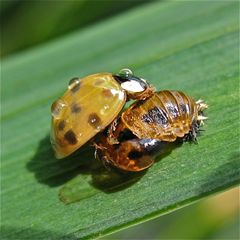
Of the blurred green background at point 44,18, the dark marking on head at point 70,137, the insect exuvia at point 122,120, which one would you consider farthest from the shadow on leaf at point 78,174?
the blurred green background at point 44,18

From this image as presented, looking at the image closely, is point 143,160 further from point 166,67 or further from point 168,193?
point 166,67

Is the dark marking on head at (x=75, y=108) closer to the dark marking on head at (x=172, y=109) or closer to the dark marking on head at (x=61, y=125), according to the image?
the dark marking on head at (x=61, y=125)

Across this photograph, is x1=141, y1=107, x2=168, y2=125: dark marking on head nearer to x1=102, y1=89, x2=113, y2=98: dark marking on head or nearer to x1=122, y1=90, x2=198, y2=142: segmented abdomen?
x1=122, y1=90, x2=198, y2=142: segmented abdomen

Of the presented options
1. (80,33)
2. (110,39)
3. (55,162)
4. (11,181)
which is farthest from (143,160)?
(80,33)

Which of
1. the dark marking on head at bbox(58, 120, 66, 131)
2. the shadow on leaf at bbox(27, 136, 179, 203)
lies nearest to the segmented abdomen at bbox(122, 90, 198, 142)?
the shadow on leaf at bbox(27, 136, 179, 203)

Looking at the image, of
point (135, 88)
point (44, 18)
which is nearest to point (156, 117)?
point (135, 88)

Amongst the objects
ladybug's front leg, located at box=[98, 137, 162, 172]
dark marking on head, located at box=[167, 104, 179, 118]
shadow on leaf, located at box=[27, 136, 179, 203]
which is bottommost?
shadow on leaf, located at box=[27, 136, 179, 203]
